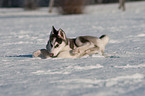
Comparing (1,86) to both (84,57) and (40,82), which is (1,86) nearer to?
(40,82)

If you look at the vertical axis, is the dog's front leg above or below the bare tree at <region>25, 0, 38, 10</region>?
above

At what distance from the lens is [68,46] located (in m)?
4.61

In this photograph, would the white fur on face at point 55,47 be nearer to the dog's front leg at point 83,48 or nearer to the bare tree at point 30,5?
the dog's front leg at point 83,48

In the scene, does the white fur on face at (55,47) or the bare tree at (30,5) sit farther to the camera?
the bare tree at (30,5)

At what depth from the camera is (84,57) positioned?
4785mm

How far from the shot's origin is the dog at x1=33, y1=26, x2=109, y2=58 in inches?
175

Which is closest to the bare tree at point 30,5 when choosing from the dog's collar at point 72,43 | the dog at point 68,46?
the dog at point 68,46

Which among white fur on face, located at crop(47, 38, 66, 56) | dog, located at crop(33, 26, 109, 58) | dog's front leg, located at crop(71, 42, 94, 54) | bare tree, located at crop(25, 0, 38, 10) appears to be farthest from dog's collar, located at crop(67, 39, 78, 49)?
bare tree, located at crop(25, 0, 38, 10)

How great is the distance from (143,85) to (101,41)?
2.11 metres

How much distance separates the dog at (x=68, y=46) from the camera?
175 inches

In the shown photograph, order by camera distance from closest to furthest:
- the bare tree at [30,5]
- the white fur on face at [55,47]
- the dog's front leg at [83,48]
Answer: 1. the white fur on face at [55,47]
2. the dog's front leg at [83,48]
3. the bare tree at [30,5]

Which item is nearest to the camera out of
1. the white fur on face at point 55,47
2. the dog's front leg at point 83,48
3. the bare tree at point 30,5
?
the white fur on face at point 55,47

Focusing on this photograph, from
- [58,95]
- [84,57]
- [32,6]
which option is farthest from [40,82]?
[32,6]

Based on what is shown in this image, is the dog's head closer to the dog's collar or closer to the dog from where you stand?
the dog
